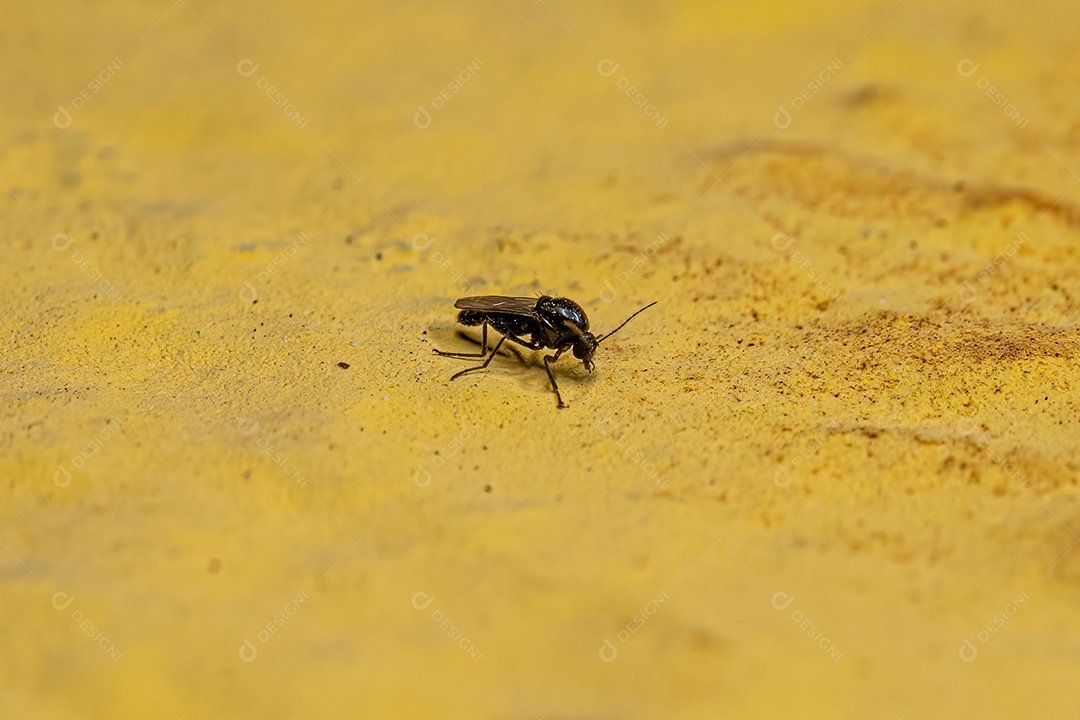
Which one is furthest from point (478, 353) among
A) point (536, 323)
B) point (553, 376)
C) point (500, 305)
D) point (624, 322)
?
point (624, 322)

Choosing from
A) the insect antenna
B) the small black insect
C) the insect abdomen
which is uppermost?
the insect abdomen

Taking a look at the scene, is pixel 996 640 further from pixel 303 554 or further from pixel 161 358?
pixel 161 358

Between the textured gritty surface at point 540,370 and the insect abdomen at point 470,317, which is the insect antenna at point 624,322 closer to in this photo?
the textured gritty surface at point 540,370

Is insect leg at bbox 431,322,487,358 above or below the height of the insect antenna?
above

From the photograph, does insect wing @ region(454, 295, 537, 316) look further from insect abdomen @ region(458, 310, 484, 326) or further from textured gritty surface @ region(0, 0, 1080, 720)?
textured gritty surface @ region(0, 0, 1080, 720)

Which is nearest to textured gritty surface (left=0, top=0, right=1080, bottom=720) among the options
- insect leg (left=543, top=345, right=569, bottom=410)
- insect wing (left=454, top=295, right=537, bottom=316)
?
insect leg (left=543, top=345, right=569, bottom=410)

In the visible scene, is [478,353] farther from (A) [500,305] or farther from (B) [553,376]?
(B) [553,376]

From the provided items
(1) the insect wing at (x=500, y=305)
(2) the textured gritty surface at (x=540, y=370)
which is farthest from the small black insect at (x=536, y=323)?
(2) the textured gritty surface at (x=540, y=370)
